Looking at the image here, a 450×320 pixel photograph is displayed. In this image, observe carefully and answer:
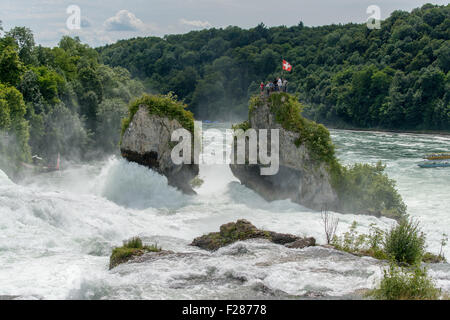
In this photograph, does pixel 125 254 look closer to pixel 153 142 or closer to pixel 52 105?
pixel 153 142

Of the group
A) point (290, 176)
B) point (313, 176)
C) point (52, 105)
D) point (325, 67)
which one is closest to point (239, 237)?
point (313, 176)

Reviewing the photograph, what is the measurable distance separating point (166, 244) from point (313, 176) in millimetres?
13595

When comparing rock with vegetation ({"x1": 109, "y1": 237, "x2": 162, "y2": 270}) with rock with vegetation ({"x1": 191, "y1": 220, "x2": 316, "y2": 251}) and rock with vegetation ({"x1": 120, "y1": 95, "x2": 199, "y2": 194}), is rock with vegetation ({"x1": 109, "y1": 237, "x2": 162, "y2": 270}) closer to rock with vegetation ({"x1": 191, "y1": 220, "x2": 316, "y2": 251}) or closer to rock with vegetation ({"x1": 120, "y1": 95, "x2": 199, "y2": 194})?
rock with vegetation ({"x1": 191, "y1": 220, "x2": 316, "y2": 251})

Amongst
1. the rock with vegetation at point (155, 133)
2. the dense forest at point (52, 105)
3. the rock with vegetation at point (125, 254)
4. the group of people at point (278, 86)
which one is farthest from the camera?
the dense forest at point (52, 105)

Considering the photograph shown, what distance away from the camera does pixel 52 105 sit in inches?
2068

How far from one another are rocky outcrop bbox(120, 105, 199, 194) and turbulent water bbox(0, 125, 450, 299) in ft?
2.44

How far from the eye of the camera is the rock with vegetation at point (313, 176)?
96.6 feet

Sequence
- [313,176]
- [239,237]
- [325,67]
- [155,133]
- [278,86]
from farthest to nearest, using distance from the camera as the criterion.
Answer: [325,67], [278,86], [155,133], [313,176], [239,237]

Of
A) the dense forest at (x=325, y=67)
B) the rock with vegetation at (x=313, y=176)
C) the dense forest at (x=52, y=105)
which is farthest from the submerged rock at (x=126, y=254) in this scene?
the dense forest at (x=325, y=67)

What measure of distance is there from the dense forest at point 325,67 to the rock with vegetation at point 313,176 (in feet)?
134

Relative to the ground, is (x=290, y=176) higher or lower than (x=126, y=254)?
higher

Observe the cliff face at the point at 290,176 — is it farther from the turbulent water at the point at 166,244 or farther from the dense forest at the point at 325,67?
the dense forest at the point at 325,67

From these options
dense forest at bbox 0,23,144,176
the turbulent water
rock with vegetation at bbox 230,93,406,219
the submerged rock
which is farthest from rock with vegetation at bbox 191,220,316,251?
dense forest at bbox 0,23,144,176

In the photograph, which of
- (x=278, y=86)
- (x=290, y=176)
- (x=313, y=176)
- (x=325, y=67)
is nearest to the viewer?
(x=313, y=176)
